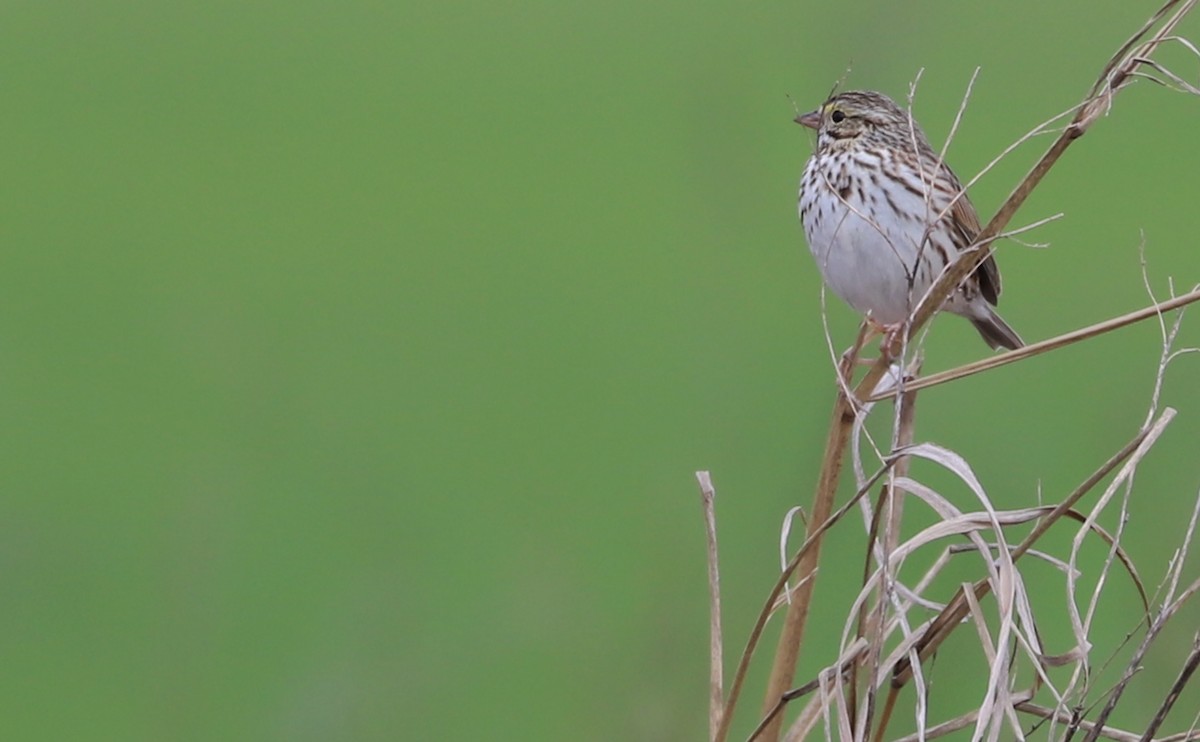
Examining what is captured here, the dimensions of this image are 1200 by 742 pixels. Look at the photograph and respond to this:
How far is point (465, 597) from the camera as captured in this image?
6141mm

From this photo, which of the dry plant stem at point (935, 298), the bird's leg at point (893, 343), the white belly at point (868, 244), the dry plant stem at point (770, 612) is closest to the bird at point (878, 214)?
the white belly at point (868, 244)

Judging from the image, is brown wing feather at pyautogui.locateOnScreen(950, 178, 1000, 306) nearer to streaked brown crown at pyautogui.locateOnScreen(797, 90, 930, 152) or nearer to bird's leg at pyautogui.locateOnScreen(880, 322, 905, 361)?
streaked brown crown at pyautogui.locateOnScreen(797, 90, 930, 152)

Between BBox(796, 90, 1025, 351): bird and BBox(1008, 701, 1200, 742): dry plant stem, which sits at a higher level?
BBox(796, 90, 1025, 351): bird

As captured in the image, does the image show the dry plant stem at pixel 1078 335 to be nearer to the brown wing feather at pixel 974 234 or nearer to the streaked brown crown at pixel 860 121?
the brown wing feather at pixel 974 234

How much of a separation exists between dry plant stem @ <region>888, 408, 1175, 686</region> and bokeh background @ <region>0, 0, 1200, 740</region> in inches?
21.1

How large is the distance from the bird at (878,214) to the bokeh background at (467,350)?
0.44ft

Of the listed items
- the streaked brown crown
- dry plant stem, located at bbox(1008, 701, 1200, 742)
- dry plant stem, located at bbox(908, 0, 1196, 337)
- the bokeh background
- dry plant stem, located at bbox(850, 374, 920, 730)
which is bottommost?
the bokeh background

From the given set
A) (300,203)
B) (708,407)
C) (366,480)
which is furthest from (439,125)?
(708,407)

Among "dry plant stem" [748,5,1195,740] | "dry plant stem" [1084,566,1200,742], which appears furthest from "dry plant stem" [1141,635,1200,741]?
"dry plant stem" [748,5,1195,740]

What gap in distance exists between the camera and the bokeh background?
161 inches

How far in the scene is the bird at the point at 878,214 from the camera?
11.1ft

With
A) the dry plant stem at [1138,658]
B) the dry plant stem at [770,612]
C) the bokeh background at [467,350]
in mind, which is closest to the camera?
the dry plant stem at [1138,658]

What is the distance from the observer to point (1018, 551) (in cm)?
165

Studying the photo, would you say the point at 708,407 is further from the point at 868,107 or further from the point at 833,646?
the point at 833,646
